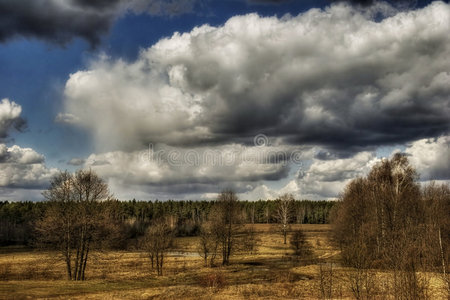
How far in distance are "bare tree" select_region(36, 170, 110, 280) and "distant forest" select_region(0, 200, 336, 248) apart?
5974 cm

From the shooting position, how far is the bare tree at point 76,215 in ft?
134

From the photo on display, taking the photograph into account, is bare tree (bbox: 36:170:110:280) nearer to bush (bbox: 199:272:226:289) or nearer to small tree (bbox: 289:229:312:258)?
bush (bbox: 199:272:226:289)

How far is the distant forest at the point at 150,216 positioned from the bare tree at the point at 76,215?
196 feet

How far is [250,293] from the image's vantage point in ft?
107

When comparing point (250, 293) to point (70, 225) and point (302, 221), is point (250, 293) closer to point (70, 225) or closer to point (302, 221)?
point (70, 225)

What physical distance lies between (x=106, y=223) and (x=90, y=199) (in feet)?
13.0

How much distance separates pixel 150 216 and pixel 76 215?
137 metres

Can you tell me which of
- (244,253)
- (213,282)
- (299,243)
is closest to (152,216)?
(244,253)

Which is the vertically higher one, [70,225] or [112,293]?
[70,225]

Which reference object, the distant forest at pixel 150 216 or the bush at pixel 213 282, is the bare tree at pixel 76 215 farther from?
the distant forest at pixel 150 216

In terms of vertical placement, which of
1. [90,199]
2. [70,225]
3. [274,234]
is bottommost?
[274,234]

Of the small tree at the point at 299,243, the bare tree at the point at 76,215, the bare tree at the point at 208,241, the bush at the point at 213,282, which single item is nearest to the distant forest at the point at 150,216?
the small tree at the point at 299,243

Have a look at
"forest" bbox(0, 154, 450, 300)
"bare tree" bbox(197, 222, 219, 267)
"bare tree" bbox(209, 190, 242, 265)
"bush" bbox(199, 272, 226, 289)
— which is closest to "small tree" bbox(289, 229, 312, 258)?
"forest" bbox(0, 154, 450, 300)

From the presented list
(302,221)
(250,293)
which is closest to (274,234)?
(302,221)
